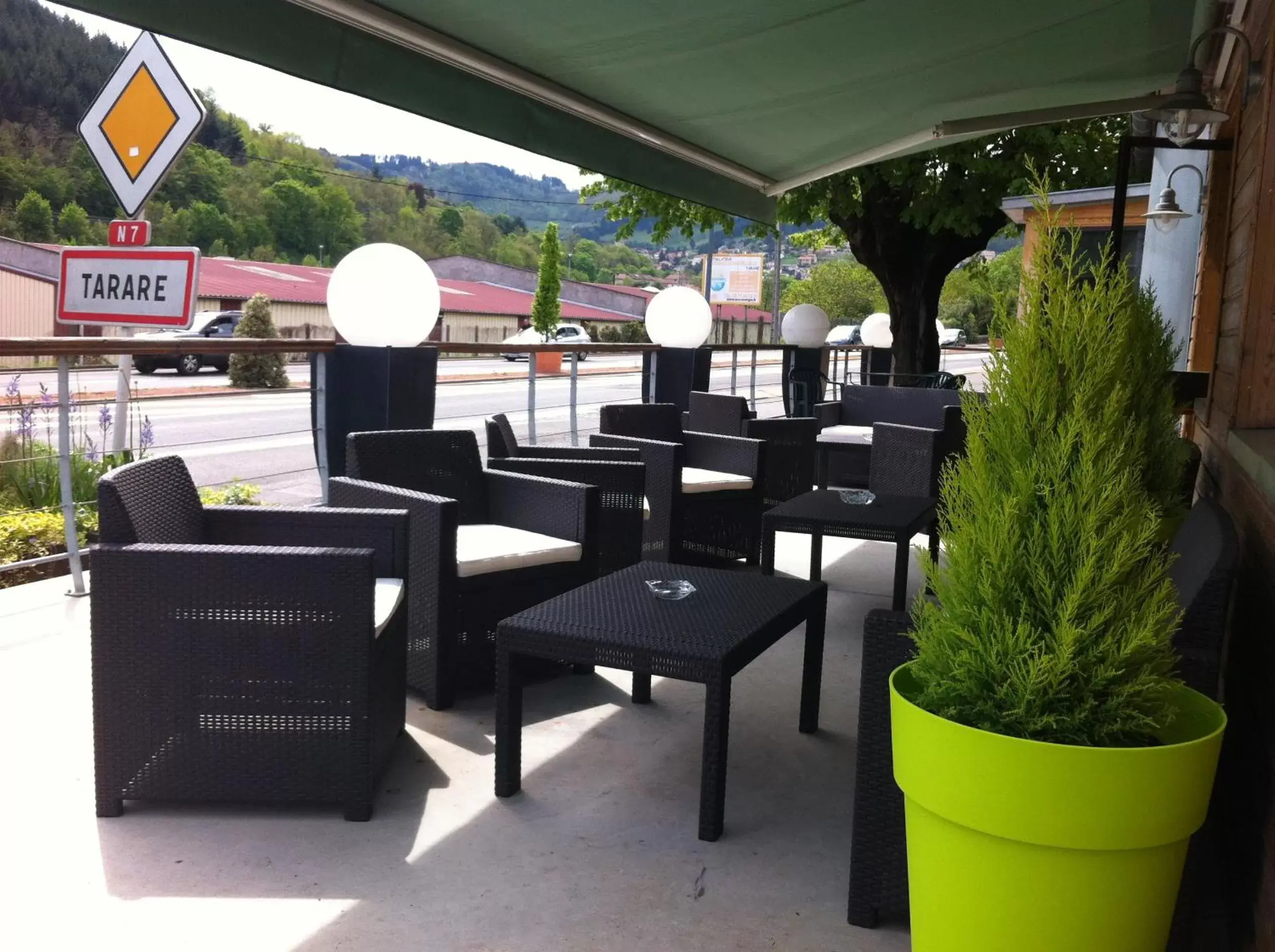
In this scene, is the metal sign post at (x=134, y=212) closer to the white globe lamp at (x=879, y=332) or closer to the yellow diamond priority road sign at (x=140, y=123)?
the yellow diamond priority road sign at (x=140, y=123)

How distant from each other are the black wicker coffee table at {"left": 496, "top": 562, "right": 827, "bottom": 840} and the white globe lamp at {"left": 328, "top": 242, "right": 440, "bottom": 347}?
6.13ft

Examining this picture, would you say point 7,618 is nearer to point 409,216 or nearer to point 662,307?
point 662,307

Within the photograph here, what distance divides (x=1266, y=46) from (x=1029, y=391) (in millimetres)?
2147

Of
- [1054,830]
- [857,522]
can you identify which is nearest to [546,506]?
[857,522]

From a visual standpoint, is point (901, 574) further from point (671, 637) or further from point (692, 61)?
point (692, 61)

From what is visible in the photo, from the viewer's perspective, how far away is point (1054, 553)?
60.7 inches

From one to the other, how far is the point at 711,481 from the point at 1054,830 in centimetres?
362

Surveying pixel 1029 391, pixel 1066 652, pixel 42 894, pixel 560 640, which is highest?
pixel 1029 391

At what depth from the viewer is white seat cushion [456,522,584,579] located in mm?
3279

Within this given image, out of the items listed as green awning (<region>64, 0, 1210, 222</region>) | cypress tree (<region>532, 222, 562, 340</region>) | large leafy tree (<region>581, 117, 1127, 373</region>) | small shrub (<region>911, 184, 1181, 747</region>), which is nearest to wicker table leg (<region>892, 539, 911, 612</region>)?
green awning (<region>64, 0, 1210, 222</region>)

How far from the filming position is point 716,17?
3068mm

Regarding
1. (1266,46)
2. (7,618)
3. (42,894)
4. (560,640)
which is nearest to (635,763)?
(560,640)

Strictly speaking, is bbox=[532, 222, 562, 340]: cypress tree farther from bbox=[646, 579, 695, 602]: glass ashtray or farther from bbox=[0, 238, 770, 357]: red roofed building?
bbox=[646, 579, 695, 602]: glass ashtray

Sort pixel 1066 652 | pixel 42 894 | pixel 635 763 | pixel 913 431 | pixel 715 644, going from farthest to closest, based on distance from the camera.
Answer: pixel 913 431 → pixel 635 763 → pixel 715 644 → pixel 42 894 → pixel 1066 652
